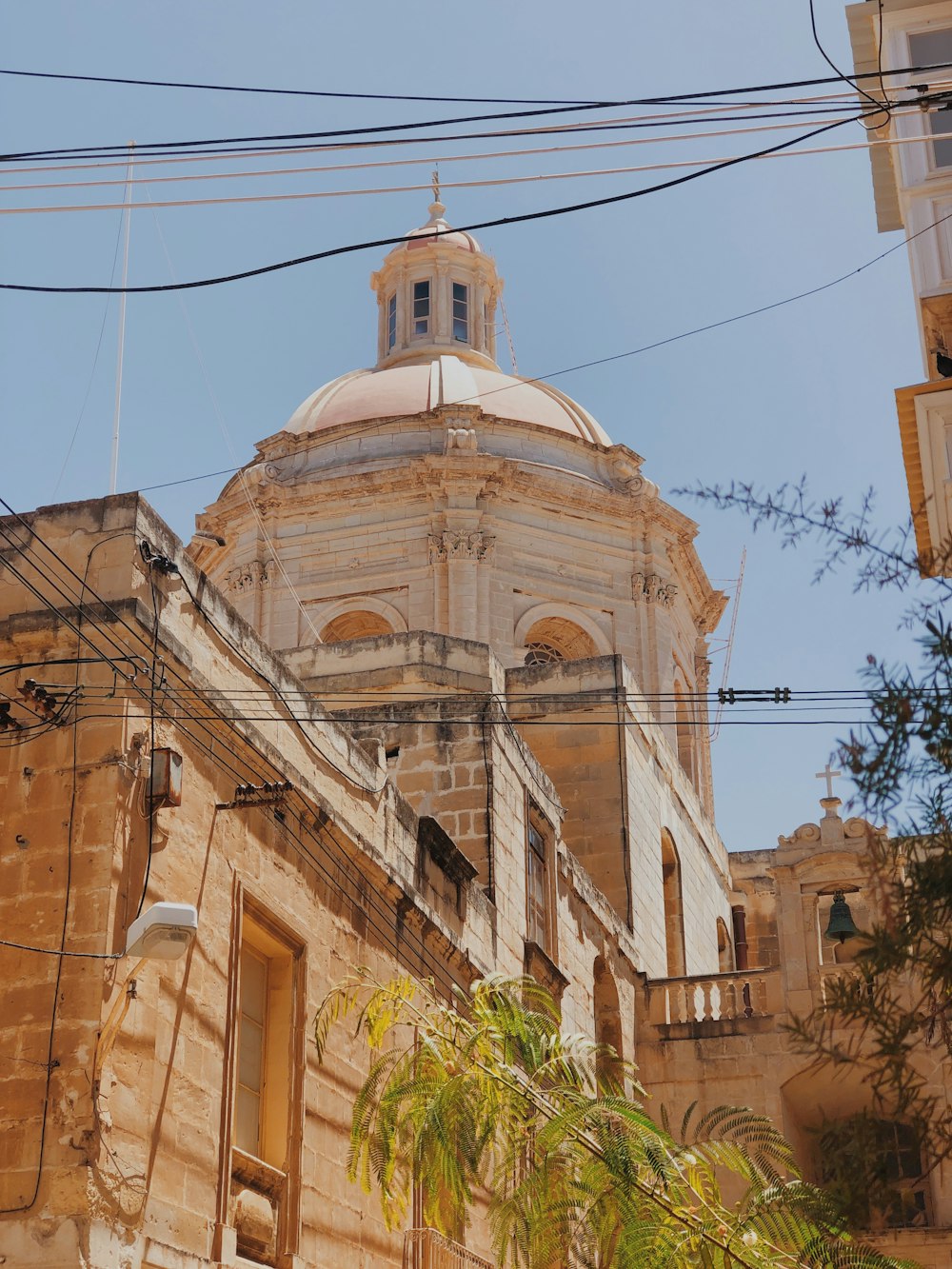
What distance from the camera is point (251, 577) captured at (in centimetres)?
3266

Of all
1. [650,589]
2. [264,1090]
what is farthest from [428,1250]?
[650,589]

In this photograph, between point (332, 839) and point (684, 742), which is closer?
point (332, 839)

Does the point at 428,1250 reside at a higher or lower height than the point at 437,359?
lower

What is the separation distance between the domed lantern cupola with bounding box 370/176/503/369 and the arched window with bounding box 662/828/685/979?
1576 cm

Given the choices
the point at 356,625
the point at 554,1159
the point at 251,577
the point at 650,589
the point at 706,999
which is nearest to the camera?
the point at 554,1159

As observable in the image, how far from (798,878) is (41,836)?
1260 cm

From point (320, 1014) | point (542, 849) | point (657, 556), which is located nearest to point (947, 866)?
point (320, 1014)

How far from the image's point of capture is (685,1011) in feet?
68.6

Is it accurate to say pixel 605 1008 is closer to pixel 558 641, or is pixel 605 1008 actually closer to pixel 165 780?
pixel 165 780

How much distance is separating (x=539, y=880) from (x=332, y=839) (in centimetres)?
537

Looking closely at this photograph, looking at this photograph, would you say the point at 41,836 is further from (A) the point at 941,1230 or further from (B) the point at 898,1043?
(A) the point at 941,1230

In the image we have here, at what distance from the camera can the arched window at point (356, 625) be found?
3219 cm

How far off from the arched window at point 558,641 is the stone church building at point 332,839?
0.07 metres

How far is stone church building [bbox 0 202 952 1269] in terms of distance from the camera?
997 cm
